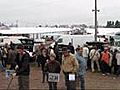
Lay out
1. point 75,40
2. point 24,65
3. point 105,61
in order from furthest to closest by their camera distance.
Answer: point 75,40
point 105,61
point 24,65

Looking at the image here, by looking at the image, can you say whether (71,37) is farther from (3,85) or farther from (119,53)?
(3,85)

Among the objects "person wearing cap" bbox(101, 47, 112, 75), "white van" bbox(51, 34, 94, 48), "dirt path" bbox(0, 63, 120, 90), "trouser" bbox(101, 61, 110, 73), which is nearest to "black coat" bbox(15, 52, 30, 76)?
"dirt path" bbox(0, 63, 120, 90)

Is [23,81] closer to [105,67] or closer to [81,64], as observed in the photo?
[81,64]

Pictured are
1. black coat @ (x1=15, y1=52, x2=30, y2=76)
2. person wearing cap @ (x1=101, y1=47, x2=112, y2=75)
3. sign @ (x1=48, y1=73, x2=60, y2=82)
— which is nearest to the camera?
black coat @ (x1=15, y1=52, x2=30, y2=76)

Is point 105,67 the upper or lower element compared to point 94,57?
lower

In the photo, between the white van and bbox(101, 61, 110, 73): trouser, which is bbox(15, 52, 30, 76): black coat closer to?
bbox(101, 61, 110, 73): trouser

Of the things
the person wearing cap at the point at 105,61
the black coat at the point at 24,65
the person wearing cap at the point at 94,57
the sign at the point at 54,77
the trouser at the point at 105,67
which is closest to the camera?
the black coat at the point at 24,65

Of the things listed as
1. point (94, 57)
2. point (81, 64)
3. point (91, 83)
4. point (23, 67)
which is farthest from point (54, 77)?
point (94, 57)

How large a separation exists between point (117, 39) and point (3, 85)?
17.2 meters

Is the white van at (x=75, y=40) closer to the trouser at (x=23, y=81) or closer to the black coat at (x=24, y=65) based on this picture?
the trouser at (x=23, y=81)

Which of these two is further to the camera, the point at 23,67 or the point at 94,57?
the point at 94,57

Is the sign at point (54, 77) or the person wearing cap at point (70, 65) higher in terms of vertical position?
the person wearing cap at point (70, 65)

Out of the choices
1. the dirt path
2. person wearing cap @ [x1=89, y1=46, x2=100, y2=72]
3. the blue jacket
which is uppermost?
the blue jacket

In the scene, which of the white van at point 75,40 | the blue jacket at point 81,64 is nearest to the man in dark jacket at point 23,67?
the blue jacket at point 81,64
